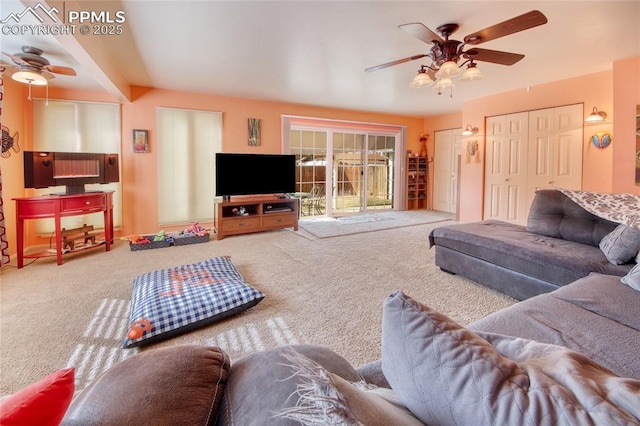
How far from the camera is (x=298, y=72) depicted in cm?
418

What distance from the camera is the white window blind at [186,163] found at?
501 centimetres

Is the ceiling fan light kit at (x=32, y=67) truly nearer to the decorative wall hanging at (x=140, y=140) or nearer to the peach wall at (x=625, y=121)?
the decorative wall hanging at (x=140, y=140)

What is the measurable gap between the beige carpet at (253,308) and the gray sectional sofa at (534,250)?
17cm

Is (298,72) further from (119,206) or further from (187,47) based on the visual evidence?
(119,206)

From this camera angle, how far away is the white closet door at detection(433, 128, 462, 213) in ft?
23.9

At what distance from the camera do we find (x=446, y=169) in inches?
297

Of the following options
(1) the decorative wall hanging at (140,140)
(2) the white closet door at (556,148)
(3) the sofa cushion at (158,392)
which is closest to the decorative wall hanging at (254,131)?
(1) the decorative wall hanging at (140,140)

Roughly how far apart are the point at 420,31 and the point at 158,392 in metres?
2.76

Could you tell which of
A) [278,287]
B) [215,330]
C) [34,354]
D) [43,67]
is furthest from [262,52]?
[34,354]

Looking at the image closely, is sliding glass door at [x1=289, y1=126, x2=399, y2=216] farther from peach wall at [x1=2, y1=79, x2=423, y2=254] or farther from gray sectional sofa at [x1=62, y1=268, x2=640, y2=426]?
gray sectional sofa at [x1=62, y1=268, x2=640, y2=426]

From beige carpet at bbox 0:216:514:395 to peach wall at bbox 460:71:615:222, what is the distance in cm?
270

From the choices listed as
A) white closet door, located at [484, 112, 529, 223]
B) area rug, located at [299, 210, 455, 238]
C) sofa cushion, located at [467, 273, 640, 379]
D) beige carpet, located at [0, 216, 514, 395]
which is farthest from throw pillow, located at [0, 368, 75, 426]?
white closet door, located at [484, 112, 529, 223]

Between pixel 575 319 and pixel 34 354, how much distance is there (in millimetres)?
2903

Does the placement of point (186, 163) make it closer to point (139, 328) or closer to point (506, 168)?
point (139, 328)
